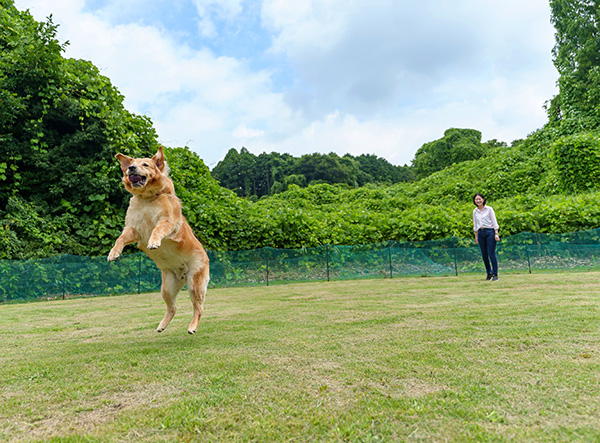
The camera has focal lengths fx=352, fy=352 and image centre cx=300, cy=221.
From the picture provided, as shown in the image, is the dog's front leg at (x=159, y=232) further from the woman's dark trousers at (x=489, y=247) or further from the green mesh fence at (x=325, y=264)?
the green mesh fence at (x=325, y=264)

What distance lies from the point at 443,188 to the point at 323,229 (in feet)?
38.8

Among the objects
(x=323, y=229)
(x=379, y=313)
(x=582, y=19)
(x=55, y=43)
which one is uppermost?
(x=582, y=19)

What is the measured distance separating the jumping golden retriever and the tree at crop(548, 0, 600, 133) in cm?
2387

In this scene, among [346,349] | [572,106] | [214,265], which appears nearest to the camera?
[346,349]

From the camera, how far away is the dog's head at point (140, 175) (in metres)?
3.14

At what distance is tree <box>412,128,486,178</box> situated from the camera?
1681 inches

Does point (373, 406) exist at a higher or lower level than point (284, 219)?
lower

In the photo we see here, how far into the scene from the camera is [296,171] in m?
55.7

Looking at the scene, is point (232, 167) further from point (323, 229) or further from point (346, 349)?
point (346, 349)

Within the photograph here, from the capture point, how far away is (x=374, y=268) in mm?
11047

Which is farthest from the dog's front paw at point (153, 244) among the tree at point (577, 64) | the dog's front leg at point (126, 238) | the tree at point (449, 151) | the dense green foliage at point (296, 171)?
the dense green foliage at point (296, 171)

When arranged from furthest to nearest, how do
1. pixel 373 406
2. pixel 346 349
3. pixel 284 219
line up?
pixel 284 219, pixel 346 349, pixel 373 406

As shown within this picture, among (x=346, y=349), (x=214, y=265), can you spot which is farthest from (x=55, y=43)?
(x=346, y=349)

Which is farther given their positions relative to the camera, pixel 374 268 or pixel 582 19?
pixel 582 19
